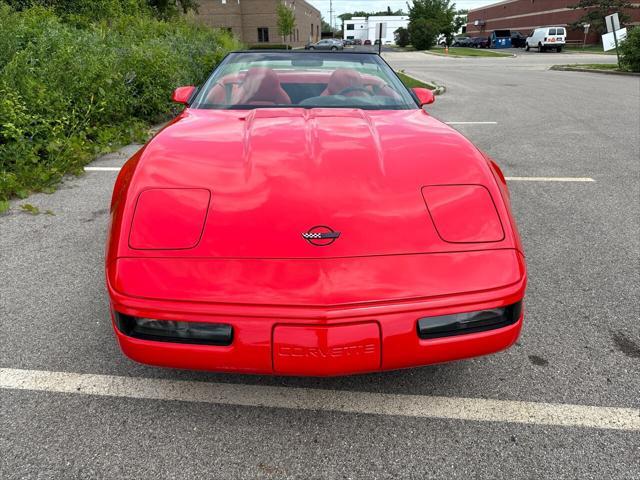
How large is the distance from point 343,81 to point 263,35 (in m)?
59.7

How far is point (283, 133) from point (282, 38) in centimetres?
6235

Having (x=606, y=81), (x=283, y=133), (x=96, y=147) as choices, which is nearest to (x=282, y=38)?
(x=606, y=81)

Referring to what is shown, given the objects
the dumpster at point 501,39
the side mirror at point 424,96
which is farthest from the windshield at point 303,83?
the dumpster at point 501,39

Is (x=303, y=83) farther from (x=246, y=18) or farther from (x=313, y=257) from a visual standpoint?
(x=246, y=18)

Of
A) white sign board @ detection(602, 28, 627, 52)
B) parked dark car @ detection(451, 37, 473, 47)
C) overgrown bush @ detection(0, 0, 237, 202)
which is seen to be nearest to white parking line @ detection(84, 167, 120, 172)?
overgrown bush @ detection(0, 0, 237, 202)

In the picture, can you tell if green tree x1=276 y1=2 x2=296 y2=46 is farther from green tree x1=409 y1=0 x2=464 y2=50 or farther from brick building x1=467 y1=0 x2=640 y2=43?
brick building x1=467 y1=0 x2=640 y2=43

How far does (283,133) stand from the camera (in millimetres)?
2344

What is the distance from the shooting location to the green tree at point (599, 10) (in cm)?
4391

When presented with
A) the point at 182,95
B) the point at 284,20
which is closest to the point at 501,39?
the point at 284,20

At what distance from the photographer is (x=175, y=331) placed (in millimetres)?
1699

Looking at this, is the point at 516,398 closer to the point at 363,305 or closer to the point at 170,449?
the point at 363,305

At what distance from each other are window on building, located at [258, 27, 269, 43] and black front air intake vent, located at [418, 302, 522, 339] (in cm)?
6145

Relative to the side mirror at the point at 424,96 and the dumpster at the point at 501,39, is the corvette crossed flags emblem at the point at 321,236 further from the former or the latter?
the dumpster at the point at 501,39

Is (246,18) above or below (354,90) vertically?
above
